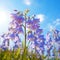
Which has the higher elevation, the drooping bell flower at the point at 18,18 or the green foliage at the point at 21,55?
the drooping bell flower at the point at 18,18

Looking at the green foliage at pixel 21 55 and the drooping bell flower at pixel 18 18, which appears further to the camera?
the drooping bell flower at pixel 18 18

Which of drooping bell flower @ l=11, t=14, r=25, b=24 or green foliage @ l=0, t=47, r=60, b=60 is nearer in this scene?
green foliage @ l=0, t=47, r=60, b=60

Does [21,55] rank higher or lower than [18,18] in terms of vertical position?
lower

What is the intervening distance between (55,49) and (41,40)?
16.2 inches

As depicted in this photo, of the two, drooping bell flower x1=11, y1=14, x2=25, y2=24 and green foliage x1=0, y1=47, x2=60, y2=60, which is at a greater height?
drooping bell flower x1=11, y1=14, x2=25, y2=24

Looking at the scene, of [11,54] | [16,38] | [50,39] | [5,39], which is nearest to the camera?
[11,54]

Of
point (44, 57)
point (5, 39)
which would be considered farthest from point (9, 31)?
point (44, 57)

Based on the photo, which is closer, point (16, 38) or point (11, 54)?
point (11, 54)

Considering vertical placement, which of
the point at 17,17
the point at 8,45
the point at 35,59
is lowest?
the point at 35,59

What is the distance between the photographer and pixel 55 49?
5.18 metres

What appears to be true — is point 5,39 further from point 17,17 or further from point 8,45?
point 17,17

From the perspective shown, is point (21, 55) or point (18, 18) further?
point (18, 18)

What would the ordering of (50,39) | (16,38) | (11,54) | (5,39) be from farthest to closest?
(50,39) < (5,39) < (16,38) < (11,54)

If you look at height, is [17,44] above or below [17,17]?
below
